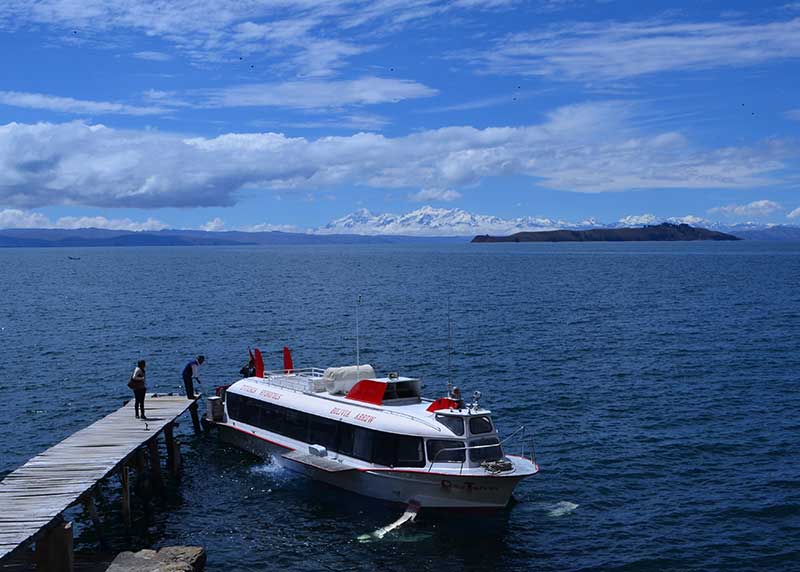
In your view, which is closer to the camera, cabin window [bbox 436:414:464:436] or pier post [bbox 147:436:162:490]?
cabin window [bbox 436:414:464:436]

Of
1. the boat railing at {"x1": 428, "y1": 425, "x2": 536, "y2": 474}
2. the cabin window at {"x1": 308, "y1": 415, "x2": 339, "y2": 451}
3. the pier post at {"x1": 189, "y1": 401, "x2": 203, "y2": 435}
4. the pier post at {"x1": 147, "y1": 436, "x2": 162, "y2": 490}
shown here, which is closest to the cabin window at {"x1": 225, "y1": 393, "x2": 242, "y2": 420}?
the pier post at {"x1": 189, "y1": 401, "x2": 203, "y2": 435}

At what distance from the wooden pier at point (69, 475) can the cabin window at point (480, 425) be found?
12.4m

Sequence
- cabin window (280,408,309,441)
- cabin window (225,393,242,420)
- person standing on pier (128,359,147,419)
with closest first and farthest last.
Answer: cabin window (280,408,309,441) < person standing on pier (128,359,147,419) < cabin window (225,393,242,420)

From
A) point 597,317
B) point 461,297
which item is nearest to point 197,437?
point 597,317

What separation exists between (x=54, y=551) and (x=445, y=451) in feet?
41.5

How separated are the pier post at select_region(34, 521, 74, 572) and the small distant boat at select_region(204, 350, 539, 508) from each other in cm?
1065

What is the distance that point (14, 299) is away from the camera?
10350cm

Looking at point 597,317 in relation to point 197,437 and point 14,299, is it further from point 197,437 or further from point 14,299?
point 14,299

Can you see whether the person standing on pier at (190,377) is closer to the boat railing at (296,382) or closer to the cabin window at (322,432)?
the boat railing at (296,382)

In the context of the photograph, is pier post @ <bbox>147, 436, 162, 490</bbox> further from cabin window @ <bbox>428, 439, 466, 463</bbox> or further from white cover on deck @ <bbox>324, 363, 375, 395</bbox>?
cabin window @ <bbox>428, 439, 466, 463</bbox>

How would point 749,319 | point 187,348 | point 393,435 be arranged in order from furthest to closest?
point 749,319
point 187,348
point 393,435

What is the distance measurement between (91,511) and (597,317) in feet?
197

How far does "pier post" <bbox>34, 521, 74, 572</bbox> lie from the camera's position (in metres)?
20.6

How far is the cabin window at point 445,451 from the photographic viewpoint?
27.0 m
